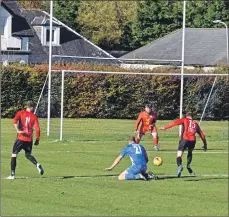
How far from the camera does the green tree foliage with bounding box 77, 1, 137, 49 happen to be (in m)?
89.4

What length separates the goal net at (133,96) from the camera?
47688 mm

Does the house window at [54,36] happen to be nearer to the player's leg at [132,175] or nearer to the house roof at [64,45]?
the house roof at [64,45]

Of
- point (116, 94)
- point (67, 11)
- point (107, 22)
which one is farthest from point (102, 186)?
point (107, 22)

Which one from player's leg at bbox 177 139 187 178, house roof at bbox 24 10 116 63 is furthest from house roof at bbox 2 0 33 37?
player's leg at bbox 177 139 187 178

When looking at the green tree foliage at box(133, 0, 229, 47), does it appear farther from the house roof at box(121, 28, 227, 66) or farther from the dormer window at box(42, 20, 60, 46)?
the dormer window at box(42, 20, 60, 46)

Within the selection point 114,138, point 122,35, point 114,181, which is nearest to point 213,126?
point 114,138

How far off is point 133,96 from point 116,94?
3.13ft

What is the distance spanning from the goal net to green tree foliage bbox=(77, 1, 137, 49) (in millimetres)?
37553

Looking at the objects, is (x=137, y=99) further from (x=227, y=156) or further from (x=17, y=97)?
(x=227, y=156)

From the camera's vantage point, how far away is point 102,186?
2158cm

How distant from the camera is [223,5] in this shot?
260ft

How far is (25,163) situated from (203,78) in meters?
23.5

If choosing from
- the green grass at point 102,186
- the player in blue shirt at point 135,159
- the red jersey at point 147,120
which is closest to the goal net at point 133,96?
the green grass at point 102,186

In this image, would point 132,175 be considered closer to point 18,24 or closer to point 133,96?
point 133,96
